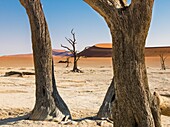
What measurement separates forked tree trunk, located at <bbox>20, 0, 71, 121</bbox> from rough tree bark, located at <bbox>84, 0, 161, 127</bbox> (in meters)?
2.92

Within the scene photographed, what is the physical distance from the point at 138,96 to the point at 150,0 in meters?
1.31

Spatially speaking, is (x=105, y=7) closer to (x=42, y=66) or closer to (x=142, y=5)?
(x=142, y=5)

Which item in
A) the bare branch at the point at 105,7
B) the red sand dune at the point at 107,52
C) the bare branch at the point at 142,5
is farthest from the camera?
the red sand dune at the point at 107,52

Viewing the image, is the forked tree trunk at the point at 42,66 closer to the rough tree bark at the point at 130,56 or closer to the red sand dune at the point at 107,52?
the rough tree bark at the point at 130,56

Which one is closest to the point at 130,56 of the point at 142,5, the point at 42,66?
the point at 142,5

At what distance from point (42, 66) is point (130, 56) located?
11.0 ft

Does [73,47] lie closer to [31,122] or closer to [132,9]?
[31,122]

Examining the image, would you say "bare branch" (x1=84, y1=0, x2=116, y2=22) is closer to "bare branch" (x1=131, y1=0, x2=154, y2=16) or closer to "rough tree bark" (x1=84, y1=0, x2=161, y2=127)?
"rough tree bark" (x1=84, y1=0, x2=161, y2=127)

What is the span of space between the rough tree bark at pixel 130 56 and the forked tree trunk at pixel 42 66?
2915 millimetres

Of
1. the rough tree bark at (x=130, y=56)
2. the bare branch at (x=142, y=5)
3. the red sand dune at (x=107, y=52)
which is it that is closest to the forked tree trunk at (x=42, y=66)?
the rough tree bark at (x=130, y=56)

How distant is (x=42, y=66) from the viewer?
7188 mm

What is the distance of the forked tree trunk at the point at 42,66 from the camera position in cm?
711

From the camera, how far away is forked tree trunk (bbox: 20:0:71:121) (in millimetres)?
7113

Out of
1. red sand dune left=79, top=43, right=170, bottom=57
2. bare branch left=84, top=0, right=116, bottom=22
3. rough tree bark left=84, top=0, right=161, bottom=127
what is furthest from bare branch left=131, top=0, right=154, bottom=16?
red sand dune left=79, top=43, right=170, bottom=57
